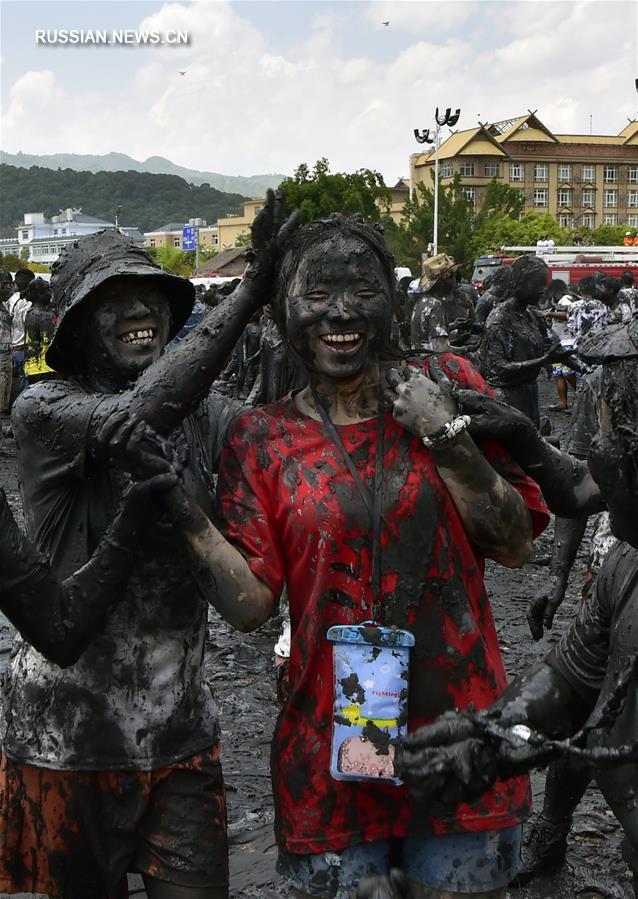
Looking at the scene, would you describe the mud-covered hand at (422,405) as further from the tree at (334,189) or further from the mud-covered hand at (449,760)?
the tree at (334,189)

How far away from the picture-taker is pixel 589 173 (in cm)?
9988

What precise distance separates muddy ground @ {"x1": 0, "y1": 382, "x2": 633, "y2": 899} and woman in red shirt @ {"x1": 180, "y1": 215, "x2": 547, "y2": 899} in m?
1.74

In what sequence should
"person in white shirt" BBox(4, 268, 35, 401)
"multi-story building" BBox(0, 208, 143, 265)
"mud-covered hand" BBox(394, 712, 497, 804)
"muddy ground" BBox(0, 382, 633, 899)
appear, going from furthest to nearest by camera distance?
"multi-story building" BBox(0, 208, 143, 265)
"person in white shirt" BBox(4, 268, 35, 401)
"muddy ground" BBox(0, 382, 633, 899)
"mud-covered hand" BBox(394, 712, 497, 804)

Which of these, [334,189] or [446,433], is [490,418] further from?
Result: [334,189]

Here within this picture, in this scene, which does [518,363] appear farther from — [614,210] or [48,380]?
[614,210]

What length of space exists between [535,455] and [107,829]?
56.4 inches

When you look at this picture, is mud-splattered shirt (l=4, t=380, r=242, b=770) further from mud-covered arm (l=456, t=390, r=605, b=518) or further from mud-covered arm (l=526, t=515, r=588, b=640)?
mud-covered arm (l=526, t=515, r=588, b=640)

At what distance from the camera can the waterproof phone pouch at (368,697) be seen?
231 cm

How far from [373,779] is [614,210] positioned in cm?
10597

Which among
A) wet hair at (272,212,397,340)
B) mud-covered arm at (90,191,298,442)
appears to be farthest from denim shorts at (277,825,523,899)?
wet hair at (272,212,397,340)

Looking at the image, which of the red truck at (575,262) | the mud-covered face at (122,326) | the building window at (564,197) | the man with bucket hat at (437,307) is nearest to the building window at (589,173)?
the building window at (564,197)

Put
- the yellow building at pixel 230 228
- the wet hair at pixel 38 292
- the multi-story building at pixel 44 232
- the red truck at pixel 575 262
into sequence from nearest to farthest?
the wet hair at pixel 38 292, the red truck at pixel 575 262, the yellow building at pixel 230 228, the multi-story building at pixel 44 232

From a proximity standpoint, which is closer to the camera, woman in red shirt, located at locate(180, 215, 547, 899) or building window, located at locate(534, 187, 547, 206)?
woman in red shirt, located at locate(180, 215, 547, 899)

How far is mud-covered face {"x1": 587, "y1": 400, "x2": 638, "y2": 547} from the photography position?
70.1 inches
